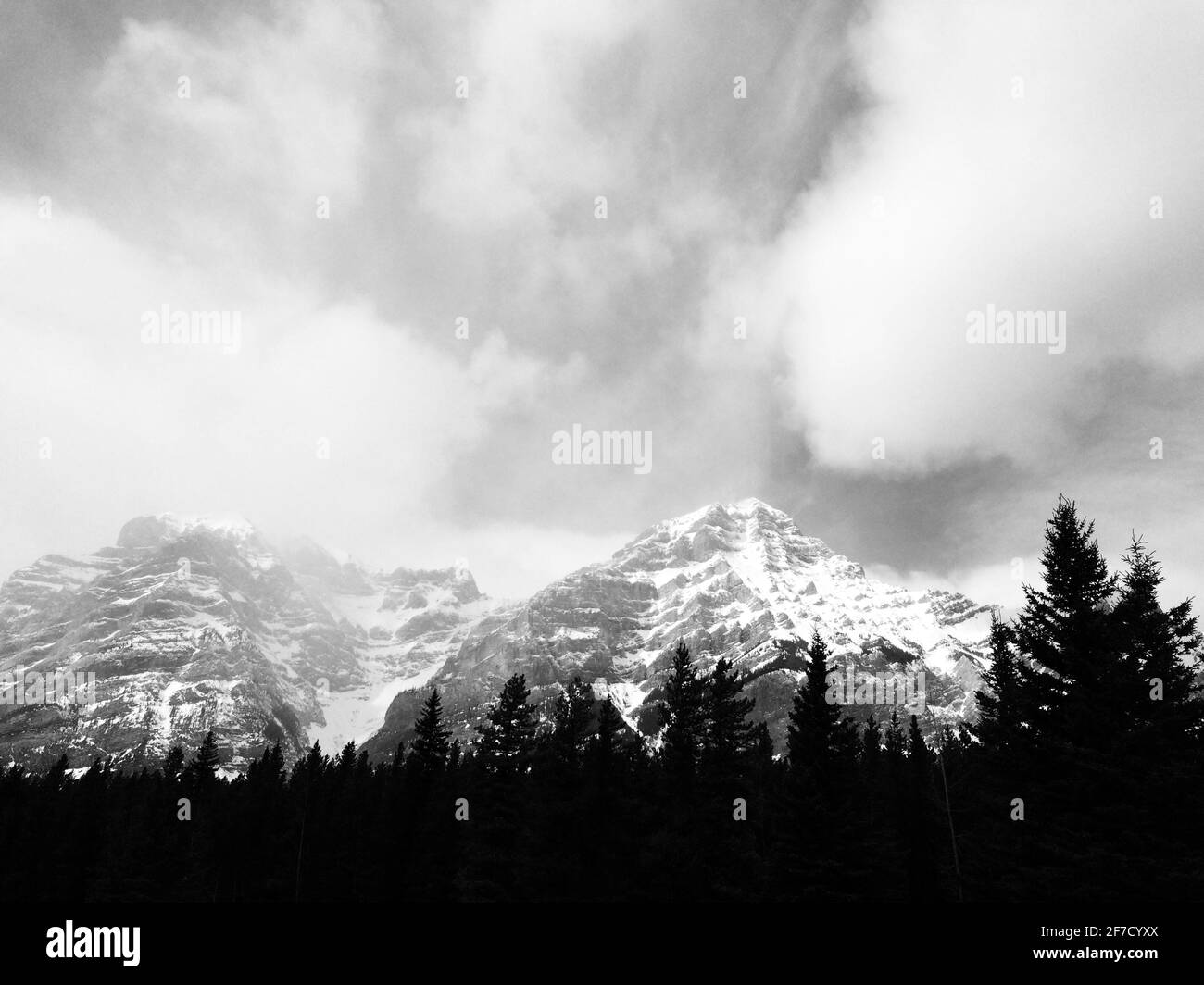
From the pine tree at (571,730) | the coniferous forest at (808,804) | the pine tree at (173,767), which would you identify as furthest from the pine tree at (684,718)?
the pine tree at (173,767)

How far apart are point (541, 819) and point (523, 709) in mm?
13609

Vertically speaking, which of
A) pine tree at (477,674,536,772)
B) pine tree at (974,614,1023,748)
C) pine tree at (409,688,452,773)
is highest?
pine tree at (974,614,1023,748)

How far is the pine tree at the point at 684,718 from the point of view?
120 feet

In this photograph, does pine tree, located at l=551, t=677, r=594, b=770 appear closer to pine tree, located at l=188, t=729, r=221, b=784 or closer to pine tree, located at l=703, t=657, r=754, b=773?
pine tree, located at l=703, t=657, r=754, b=773

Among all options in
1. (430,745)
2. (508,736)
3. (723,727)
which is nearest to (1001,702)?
(723,727)

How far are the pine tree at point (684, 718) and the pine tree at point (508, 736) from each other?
9779 millimetres

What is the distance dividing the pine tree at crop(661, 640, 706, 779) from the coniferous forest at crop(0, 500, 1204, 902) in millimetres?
120

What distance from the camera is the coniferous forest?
19.2 meters

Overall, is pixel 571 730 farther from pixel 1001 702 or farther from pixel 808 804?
pixel 1001 702

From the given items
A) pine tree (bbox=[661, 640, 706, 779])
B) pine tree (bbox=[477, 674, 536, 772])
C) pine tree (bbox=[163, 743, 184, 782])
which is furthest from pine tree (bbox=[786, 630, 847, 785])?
pine tree (bbox=[163, 743, 184, 782])

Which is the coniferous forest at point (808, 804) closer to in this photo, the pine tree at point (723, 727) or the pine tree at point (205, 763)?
A: the pine tree at point (723, 727)
